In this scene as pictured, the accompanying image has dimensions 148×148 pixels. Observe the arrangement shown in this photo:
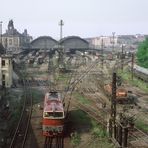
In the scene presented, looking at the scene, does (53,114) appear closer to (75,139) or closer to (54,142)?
(54,142)

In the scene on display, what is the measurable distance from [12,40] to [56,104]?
114 m

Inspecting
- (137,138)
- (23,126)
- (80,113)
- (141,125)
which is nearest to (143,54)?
(80,113)

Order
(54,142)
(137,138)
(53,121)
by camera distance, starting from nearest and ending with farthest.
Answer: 1. (54,142)
2. (137,138)
3. (53,121)

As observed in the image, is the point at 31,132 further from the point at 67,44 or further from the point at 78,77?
the point at 67,44

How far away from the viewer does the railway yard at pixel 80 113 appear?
26766 millimetres

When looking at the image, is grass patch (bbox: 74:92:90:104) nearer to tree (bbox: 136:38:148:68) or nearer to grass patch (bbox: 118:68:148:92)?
grass patch (bbox: 118:68:148:92)

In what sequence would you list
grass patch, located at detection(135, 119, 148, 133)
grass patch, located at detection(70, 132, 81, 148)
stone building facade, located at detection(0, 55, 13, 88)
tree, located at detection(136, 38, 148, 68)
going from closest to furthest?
grass patch, located at detection(70, 132, 81, 148), grass patch, located at detection(135, 119, 148, 133), stone building facade, located at detection(0, 55, 13, 88), tree, located at detection(136, 38, 148, 68)

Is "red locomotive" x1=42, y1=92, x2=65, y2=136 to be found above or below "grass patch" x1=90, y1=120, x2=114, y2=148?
above

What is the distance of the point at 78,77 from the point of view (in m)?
64.1

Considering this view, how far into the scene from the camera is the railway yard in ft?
87.8

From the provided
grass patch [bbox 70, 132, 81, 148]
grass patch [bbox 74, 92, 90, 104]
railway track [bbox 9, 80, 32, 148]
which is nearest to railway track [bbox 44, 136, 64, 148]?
grass patch [bbox 70, 132, 81, 148]

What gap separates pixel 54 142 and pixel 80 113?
30.0 ft

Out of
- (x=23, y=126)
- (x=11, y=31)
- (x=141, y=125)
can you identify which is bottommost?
(x=23, y=126)

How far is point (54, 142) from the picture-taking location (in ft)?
89.7
